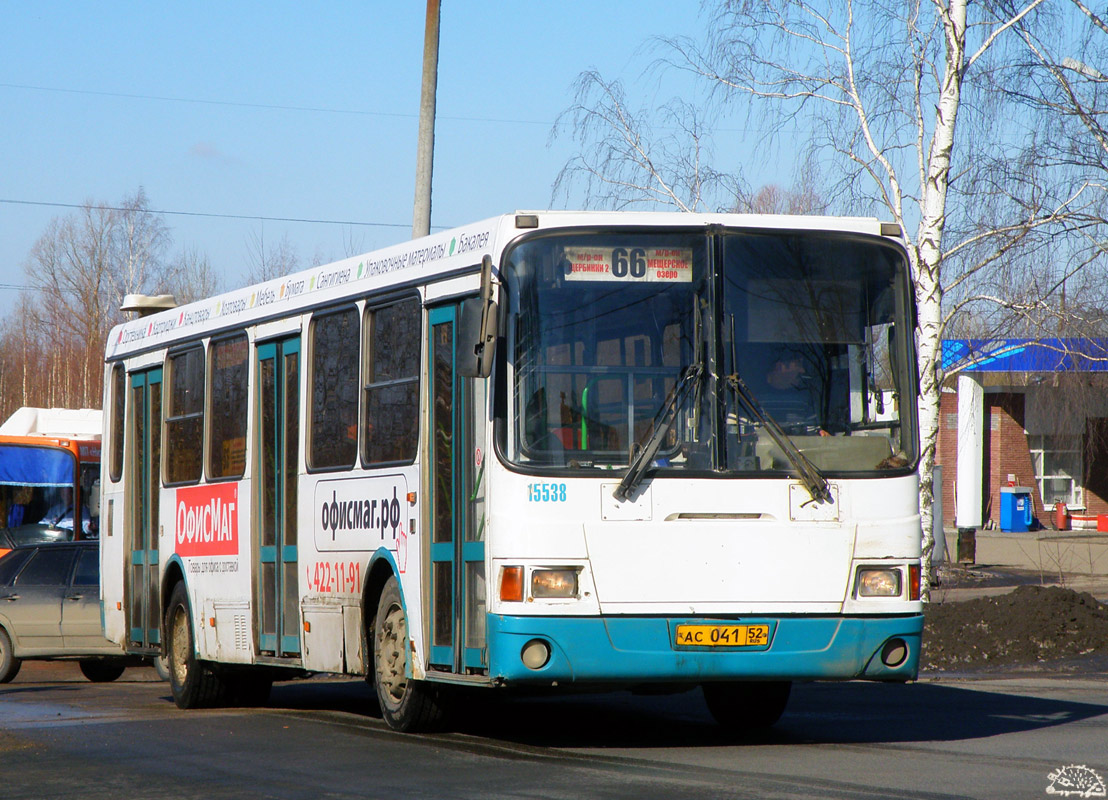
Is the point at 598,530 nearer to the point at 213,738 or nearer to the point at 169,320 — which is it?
the point at 213,738

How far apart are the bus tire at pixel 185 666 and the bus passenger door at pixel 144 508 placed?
24 cm

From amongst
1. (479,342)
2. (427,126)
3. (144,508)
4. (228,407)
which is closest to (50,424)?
(427,126)

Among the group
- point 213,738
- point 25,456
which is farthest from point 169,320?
point 25,456

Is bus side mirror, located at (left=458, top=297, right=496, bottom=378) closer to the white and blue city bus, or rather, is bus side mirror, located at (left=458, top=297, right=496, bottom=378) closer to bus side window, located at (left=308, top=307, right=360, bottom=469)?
the white and blue city bus

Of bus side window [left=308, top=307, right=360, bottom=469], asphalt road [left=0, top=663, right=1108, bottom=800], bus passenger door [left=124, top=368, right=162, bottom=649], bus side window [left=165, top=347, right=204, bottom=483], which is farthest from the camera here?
bus passenger door [left=124, top=368, right=162, bottom=649]

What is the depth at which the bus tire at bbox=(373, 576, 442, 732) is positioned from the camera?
1009cm

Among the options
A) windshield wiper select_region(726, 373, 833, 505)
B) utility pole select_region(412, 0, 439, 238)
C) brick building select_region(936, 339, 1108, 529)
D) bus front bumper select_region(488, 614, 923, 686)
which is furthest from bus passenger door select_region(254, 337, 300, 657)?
brick building select_region(936, 339, 1108, 529)

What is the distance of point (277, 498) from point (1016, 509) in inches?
1429

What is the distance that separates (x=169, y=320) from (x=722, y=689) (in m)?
6.28

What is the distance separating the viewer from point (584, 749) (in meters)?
9.55

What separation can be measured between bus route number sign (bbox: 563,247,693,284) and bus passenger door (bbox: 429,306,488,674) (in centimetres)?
88

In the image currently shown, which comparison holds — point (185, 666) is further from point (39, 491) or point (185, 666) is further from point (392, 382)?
point (39, 491)

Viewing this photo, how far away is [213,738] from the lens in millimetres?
10664

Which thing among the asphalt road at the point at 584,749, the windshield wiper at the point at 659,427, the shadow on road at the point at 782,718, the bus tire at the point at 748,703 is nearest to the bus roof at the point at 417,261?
the windshield wiper at the point at 659,427
